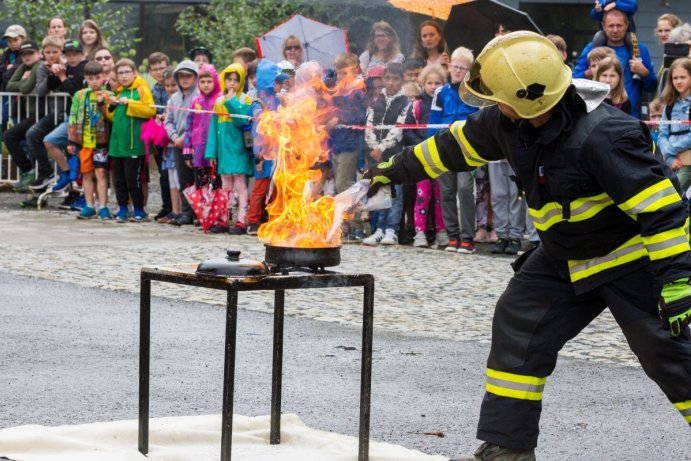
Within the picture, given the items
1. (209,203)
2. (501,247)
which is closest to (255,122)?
(209,203)

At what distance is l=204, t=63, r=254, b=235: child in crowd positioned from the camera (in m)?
12.8

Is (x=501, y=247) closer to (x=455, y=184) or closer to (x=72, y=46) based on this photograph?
(x=455, y=184)

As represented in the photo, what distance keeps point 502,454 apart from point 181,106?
9679 mm

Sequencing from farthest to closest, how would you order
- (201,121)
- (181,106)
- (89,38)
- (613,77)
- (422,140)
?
(89,38) < (181,106) < (201,121) < (422,140) < (613,77)

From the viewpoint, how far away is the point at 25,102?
1630 cm

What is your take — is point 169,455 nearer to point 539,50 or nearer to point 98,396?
point 98,396

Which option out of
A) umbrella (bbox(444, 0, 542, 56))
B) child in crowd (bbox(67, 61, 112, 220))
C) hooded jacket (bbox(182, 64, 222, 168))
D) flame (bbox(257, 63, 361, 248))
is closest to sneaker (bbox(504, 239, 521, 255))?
umbrella (bbox(444, 0, 542, 56))

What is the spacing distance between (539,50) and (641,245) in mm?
786

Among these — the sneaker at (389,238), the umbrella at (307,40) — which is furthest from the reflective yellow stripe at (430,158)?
the umbrella at (307,40)

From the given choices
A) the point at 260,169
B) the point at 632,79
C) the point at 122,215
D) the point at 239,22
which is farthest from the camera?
the point at 239,22

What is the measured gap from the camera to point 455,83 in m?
11.5

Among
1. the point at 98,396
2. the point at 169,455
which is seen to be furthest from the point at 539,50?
the point at 98,396

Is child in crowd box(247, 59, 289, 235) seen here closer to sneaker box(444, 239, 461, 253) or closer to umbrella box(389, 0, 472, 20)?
umbrella box(389, 0, 472, 20)

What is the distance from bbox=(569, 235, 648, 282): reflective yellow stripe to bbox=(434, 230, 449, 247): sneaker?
7.93 m
